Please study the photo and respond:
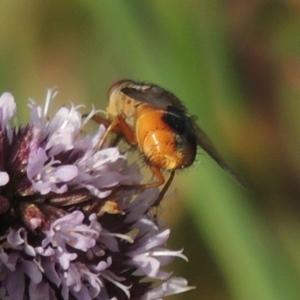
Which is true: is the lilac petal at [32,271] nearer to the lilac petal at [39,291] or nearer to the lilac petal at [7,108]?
the lilac petal at [39,291]

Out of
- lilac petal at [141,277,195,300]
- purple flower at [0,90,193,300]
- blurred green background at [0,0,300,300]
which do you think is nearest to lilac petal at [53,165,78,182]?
purple flower at [0,90,193,300]

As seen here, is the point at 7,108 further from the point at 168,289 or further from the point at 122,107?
the point at 168,289

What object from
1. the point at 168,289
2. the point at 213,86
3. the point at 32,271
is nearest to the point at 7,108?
the point at 32,271

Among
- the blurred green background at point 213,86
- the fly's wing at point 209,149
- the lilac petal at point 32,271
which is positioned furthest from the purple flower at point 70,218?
the blurred green background at point 213,86

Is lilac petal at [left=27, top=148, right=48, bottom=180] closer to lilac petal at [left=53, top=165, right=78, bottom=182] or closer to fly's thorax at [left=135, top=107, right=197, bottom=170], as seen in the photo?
lilac petal at [left=53, top=165, right=78, bottom=182]

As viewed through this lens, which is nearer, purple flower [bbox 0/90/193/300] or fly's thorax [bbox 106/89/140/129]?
purple flower [bbox 0/90/193/300]

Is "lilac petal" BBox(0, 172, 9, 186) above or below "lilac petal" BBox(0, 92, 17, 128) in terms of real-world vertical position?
below
